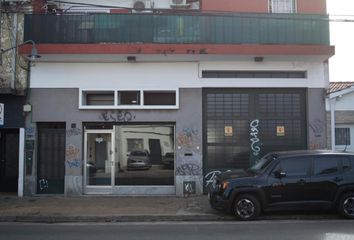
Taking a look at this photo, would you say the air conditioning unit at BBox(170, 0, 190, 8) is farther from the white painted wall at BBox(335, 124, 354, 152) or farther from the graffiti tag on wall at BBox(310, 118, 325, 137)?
the white painted wall at BBox(335, 124, 354, 152)

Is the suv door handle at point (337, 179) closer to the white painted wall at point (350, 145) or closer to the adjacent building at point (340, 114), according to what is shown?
the adjacent building at point (340, 114)

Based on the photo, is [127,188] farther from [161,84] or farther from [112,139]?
[161,84]

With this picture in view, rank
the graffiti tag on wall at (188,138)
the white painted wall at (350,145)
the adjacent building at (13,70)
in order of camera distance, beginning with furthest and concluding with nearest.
Answer: the white painted wall at (350,145)
the graffiti tag on wall at (188,138)
the adjacent building at (13,70)

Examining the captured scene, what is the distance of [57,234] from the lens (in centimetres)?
1028

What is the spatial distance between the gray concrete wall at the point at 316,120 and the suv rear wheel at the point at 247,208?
5.53 metres

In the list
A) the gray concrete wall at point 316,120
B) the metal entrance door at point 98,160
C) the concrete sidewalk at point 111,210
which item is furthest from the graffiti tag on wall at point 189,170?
the gray concrete wall at point 316,120

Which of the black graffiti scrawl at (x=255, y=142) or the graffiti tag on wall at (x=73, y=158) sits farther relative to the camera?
the black graffiti scrawl at (x=255, y=142)

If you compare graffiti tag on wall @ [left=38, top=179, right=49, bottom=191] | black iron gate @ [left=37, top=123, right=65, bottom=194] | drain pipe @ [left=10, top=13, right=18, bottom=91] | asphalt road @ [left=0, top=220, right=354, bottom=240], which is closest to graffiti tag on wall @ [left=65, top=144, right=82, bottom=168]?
black iron gate @ [left=37, top=123, right=65, bottom=194]

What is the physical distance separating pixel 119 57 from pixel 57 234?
24.7ft

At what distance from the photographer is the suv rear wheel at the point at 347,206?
12125 millimetres

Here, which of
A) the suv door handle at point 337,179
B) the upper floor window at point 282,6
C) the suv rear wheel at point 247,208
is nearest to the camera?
the suv rear wheel at point 247,208

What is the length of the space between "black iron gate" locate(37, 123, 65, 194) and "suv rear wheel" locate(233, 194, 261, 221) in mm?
7224

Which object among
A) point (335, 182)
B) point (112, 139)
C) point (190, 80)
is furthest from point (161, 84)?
point (335, 182)

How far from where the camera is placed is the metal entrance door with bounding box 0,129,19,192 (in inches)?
695
